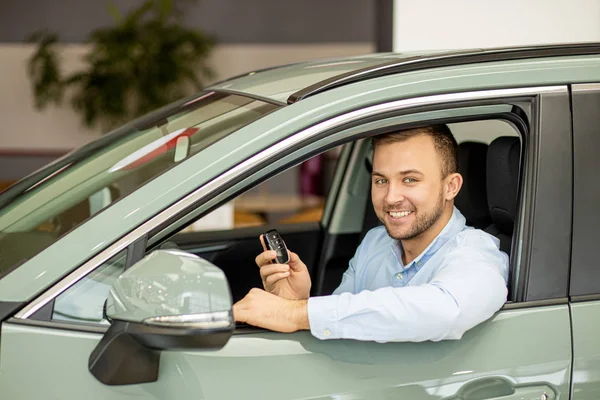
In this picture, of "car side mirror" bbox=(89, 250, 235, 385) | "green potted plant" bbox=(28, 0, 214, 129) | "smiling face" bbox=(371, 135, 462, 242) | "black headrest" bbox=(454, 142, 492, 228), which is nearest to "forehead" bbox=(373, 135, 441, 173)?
"smiling face" bbox=(371, 135, 462, 242)

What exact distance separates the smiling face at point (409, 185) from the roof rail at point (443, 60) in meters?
0.17

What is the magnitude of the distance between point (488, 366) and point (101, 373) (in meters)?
0.69

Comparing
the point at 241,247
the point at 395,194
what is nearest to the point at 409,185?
the point at 395,194

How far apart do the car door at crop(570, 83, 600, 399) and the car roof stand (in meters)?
0.15

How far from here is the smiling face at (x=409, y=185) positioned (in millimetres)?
1797

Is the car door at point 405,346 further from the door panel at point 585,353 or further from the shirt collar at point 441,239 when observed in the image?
the shirt collar at point 441,239

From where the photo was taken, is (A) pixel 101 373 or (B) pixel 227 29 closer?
(A) pixel 101 373

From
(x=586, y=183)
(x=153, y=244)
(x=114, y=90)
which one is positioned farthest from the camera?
(x=114, y=90)

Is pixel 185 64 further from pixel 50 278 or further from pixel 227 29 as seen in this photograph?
pixel 50 278

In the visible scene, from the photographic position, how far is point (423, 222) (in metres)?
1.82

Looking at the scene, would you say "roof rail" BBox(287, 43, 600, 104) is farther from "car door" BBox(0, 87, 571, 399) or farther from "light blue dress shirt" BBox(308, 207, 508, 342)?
"light blue dress shirt" BBox(308, 207, 508, 342)

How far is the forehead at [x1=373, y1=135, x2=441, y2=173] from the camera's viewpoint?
70.7 inches

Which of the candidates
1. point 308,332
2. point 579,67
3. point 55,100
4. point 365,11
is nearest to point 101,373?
point 308,332

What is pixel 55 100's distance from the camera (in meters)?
8.79
